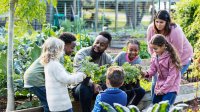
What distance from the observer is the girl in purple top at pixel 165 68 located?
21.5 ft

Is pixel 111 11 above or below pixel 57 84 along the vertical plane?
above

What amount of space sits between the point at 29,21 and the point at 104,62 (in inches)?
49.1

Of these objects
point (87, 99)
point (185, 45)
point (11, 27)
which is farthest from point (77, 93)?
point (185, 45)

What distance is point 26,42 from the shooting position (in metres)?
8.98

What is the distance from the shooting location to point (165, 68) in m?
6.67

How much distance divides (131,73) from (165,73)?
0.48m

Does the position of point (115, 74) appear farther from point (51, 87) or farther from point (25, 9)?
point (25, 9)

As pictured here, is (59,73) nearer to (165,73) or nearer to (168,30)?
(165,73)

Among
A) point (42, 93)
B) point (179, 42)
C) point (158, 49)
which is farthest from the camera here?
point (179, 42)

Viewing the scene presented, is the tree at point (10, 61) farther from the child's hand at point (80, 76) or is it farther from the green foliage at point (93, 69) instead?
the child's hand at point (80, 76)

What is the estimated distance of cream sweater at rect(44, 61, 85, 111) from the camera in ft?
19.2

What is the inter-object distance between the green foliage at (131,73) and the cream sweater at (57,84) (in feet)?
3.43

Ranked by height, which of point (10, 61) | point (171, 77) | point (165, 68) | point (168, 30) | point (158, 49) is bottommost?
point (171, 77)

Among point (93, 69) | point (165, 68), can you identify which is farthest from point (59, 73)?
point (165, 68)
